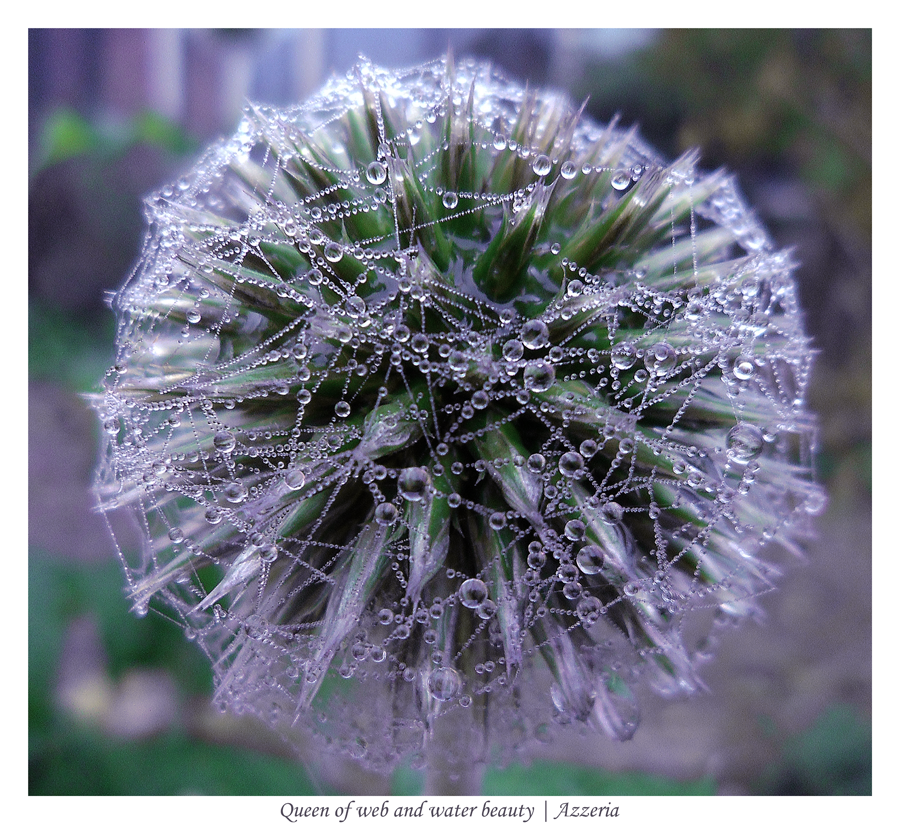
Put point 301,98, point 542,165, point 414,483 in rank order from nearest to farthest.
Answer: point 414,483, point 542,165, point 301,98

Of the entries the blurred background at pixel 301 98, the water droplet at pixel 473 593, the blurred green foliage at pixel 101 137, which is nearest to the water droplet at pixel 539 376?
the water droplet at pixel 473 593

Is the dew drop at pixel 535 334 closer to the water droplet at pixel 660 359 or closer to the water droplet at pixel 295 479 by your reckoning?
the water droplet at pixel 660 359

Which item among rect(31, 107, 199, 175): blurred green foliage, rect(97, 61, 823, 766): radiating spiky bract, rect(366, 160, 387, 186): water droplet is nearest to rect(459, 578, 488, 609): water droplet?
rect(97, 61, 823, 766): radiating spiky bract

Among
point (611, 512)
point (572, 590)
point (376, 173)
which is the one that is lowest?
point (572, 590)

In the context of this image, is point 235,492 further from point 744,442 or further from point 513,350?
point 744,442

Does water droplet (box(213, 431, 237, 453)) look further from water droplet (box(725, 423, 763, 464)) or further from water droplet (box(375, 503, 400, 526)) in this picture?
water droplet (box(725, 423, 763, 464))

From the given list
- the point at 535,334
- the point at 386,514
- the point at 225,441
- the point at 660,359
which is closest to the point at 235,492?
the point at 225,441

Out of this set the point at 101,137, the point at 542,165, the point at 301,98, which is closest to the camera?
the point at 542,165
